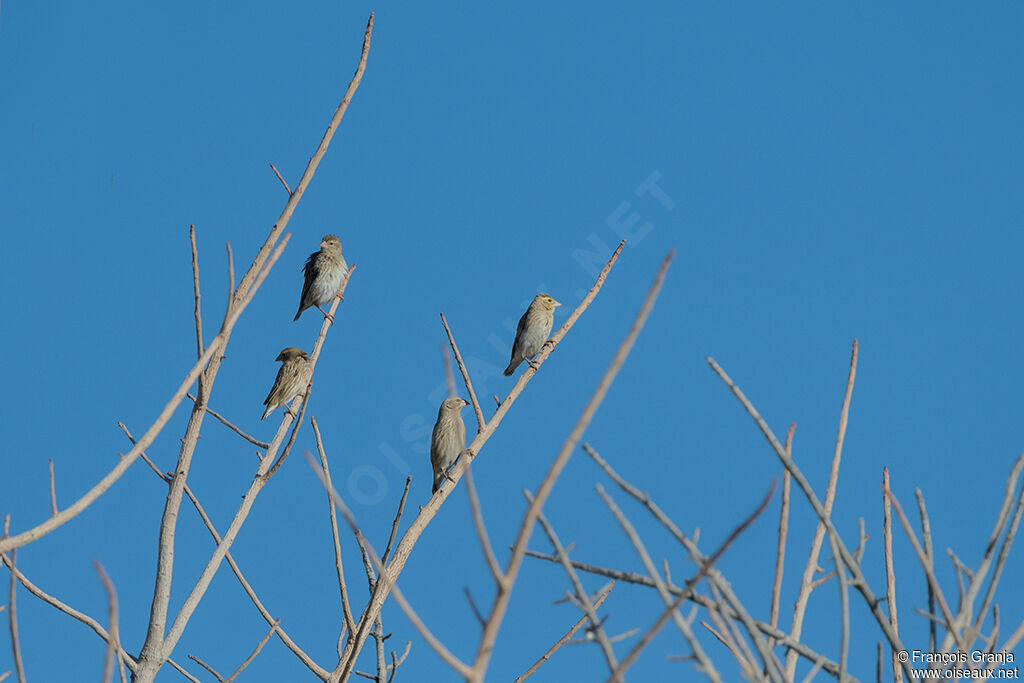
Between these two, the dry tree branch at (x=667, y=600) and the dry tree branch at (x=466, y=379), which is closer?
the dry tree branch at (x=667, y=600)

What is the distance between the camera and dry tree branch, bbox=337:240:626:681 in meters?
4.39

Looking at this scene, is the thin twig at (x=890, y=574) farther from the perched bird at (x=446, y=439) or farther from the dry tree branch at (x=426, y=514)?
the perched bird at (x=446, y=439)

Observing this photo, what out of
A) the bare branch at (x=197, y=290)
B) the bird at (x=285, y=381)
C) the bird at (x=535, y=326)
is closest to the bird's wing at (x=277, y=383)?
the bird at (x=285, y=381)

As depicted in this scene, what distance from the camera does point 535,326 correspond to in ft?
44.1

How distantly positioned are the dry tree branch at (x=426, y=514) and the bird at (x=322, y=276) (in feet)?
21.5

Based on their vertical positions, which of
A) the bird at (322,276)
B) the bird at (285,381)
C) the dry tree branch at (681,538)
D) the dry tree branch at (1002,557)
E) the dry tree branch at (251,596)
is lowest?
the dry tree branch at (1002,557)

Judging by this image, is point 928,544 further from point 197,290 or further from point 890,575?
point 197,290

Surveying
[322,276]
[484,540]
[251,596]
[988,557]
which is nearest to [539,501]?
[484,540]

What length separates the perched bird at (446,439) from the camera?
11.7 metres

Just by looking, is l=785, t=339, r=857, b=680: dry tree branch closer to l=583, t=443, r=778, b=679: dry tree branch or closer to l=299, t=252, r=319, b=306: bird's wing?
l=583, t=443, r=778, b=679: dry tree branch

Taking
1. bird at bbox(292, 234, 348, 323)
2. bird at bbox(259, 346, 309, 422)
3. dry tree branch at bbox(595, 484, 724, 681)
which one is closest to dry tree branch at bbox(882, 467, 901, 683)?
dry tree branch at bbox(595, 484, 724, 681)

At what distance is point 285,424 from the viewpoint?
19.0ft

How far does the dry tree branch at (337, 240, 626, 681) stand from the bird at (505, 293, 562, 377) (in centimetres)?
684

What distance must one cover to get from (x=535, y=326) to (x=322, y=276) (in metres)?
2.74
